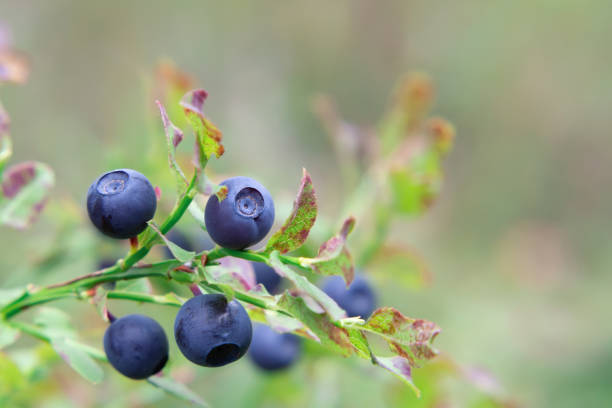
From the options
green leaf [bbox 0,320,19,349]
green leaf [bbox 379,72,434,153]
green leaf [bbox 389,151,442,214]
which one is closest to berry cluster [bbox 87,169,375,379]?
green leaf [bbox 0,320,19,349]

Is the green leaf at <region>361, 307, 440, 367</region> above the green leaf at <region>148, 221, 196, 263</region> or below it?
above

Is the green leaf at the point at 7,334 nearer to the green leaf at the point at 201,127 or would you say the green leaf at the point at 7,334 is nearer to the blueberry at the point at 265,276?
the green leaf at the point at 201,127

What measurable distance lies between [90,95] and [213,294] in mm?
4696

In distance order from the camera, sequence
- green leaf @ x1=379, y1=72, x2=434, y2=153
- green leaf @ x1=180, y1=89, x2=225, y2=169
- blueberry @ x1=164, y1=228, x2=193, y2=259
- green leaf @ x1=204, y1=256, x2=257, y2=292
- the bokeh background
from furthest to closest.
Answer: the bokeh background, green leaf @ x1=379, y1=72, x2=434, y2=153, blueberry @ x1=164, y1=228, x2=193, y2=259, green leaf @ x1=204, y1=256, x2=257, y2=292, green leaf @ x1=180, y1=89, x2=225, y2=169

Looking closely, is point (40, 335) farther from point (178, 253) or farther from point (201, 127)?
point (201, 127)

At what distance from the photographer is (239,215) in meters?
0.68

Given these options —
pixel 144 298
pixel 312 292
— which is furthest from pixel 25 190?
pixel 312 292

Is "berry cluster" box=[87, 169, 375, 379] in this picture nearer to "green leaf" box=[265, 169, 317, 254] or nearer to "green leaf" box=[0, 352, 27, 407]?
"green leaf" box=[265, 169, 317, 254]

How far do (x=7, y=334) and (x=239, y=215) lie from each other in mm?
396

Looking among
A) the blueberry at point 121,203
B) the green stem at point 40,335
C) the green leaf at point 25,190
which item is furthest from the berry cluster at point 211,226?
the green leaf at point 25,190

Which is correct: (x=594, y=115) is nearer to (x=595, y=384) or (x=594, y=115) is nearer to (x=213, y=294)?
(x=595, y=384)

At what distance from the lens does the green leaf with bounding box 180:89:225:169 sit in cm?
64

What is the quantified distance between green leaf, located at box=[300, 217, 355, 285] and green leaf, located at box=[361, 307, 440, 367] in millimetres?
60

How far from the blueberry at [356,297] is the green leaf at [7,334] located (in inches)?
28.8
